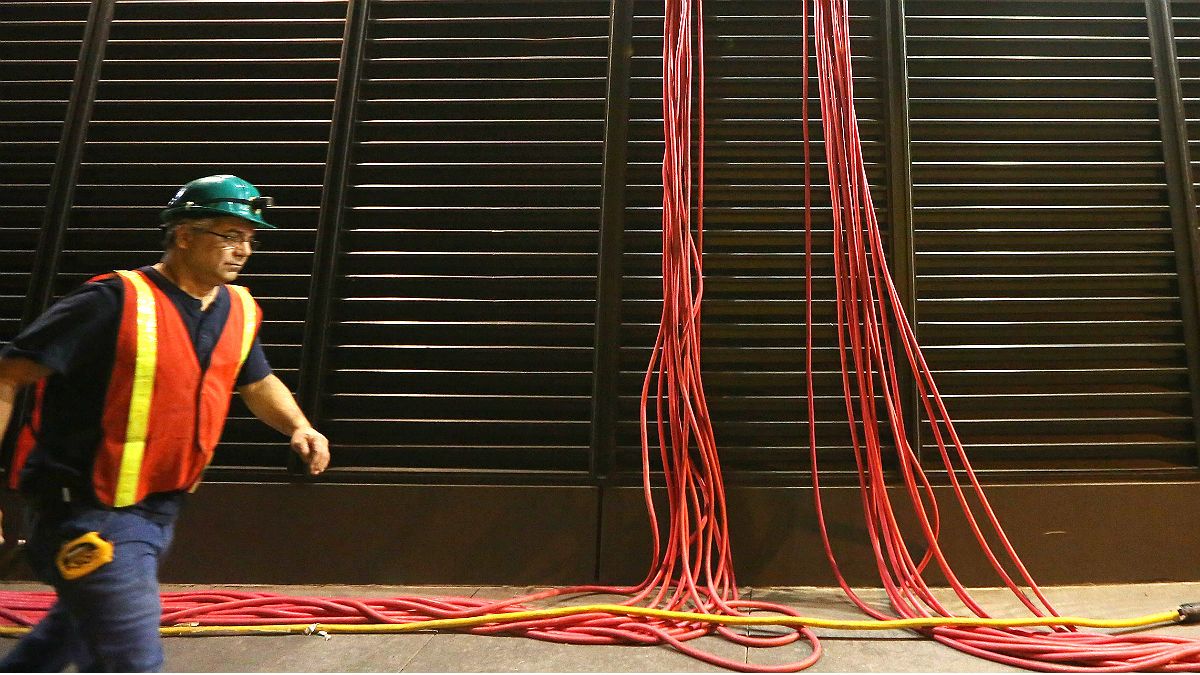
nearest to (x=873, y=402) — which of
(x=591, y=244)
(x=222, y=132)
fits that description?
(x=591, y=244)

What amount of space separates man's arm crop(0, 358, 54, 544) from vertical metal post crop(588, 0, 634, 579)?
2.02 meters

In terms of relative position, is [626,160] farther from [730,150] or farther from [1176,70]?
[1176,70]

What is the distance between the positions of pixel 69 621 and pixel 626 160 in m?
2.64

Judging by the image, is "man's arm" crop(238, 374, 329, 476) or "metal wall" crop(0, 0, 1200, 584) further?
"metal wall" crop(0, 0, 1200, 584)

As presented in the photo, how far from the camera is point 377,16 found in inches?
138

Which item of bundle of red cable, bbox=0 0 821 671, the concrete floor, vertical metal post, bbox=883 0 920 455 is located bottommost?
the concrete floor

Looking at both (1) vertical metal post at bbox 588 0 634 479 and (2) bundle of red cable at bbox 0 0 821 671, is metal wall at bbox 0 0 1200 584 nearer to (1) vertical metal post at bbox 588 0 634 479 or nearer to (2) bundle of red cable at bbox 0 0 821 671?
(1) vertical metal post at bbox 588 0 634 479

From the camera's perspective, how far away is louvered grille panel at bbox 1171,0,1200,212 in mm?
3270

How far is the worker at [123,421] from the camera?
143 cm

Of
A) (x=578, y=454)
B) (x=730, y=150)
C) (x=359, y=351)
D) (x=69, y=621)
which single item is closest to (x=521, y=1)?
(x=730, y=150)

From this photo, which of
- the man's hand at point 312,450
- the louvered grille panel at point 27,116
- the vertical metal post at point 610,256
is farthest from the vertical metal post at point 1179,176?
the louvered grille panel at point 27,116

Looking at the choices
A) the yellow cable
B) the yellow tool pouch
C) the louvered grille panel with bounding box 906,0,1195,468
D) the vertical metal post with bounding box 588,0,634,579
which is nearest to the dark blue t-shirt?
the yellow tool pouch

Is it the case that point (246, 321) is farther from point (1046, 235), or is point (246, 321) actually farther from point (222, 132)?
point (1046, 235)

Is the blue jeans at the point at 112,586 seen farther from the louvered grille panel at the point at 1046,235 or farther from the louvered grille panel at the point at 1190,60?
the louvered grille panel at the point at 1190,60
